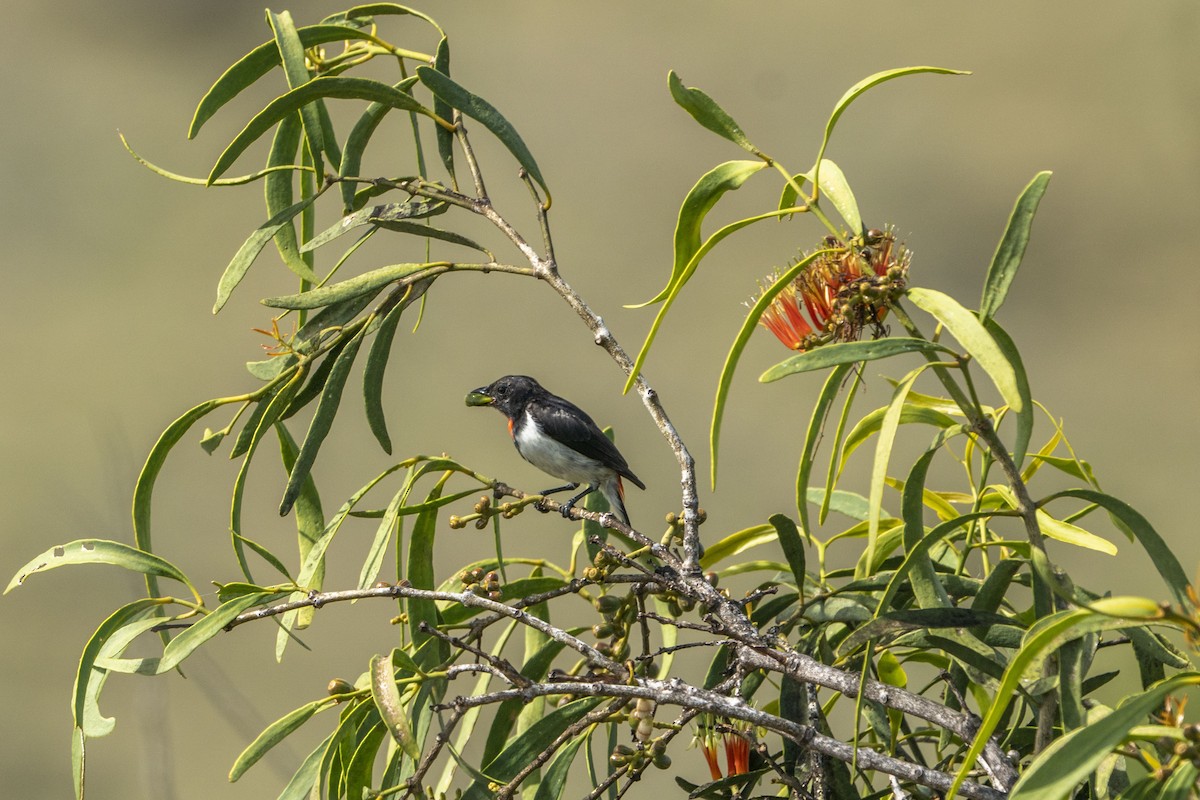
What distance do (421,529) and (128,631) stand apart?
23 cm

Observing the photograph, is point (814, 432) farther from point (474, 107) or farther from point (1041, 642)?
point (474, 107)

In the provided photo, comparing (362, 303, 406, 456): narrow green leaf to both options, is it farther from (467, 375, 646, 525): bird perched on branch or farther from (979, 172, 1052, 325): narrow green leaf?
(467, 375, 646, 525): bird perched on branch

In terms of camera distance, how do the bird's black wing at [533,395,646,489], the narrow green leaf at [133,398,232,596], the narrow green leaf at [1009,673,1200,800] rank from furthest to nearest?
1. the bird's black wing at [533,395,646,489]
2. the narrow green leaf at [133,398,232,596]
3. the narrow green leaf at [1009,673,1200,800]

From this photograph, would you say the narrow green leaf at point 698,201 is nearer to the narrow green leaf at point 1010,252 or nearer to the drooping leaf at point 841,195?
the drooping leaf at point 841,195

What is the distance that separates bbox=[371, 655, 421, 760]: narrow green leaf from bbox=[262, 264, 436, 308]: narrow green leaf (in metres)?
0.28

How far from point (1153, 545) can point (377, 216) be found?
0.61 m

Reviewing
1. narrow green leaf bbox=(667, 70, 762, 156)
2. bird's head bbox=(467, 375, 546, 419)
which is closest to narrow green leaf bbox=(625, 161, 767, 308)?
narrow green leaf bbox=(667, 70, 762, 156)

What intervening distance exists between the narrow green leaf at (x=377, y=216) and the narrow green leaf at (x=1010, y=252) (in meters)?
0.48

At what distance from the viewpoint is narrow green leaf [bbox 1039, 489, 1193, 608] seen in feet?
2.19

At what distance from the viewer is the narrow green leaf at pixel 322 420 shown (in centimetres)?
88

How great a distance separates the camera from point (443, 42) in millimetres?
988

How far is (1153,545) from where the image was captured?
0.70m

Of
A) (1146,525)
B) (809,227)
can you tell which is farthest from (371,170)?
(1146,525)

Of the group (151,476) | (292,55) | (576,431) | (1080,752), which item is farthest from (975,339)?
(576,431)
